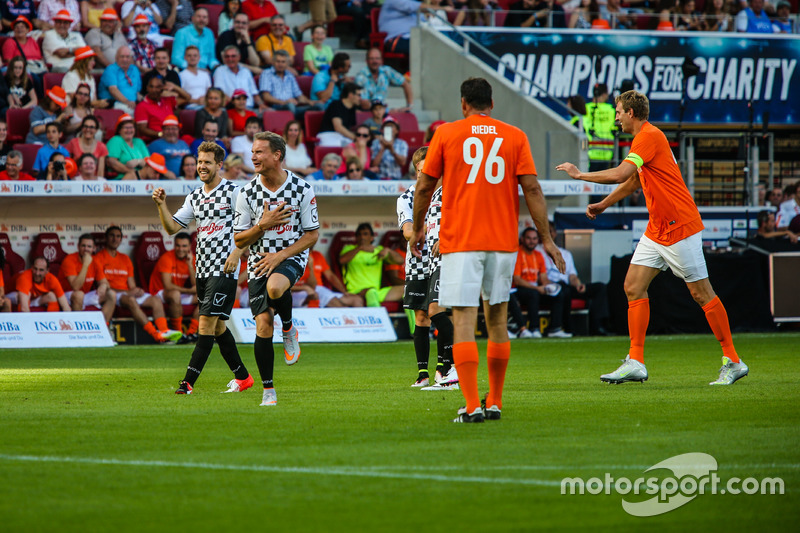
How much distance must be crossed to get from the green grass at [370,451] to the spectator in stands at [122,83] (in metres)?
8.88

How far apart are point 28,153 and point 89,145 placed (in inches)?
38.2

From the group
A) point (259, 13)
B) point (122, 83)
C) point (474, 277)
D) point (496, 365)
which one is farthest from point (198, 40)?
point (496, 365)

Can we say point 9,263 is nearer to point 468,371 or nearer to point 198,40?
point 198,40

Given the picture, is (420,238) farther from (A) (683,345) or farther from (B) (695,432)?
(A) (683,345)

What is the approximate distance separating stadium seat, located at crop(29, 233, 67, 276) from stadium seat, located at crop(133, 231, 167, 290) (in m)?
1.15

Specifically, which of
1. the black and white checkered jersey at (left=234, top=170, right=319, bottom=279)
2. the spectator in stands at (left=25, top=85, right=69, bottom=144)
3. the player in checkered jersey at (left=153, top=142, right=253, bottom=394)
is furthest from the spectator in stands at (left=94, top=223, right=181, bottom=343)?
the black and white checkered jersey at (left=234, top=170, right=319, bottom=279)

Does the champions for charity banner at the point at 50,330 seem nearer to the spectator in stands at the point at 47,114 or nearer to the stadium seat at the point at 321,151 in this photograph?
the spectator in stands at the point at 47,114

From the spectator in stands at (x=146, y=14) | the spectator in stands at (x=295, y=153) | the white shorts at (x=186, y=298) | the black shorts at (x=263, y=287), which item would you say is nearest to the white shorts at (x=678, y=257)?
the black shorts at (x=263, y=287)

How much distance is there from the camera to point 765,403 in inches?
317

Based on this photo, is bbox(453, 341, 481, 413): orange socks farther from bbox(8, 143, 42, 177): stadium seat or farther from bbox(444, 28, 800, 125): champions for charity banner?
bbox(444, 28, 800, 125): champions for charity banner

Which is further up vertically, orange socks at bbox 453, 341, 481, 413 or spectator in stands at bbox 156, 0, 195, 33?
spectator in stands at bbox 156, 0, 195, 33

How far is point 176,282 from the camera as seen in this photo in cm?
1673

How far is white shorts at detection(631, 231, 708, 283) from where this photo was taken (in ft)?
31.4

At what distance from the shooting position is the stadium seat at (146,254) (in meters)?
17.0
